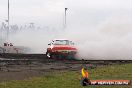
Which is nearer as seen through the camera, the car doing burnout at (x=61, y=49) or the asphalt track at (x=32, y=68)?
the asphalt track at (x=32, y=68)

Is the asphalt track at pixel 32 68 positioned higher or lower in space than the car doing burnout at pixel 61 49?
lower

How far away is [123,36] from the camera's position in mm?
38031

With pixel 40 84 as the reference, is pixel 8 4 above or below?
above

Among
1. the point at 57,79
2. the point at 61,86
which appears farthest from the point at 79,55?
the point at 61,86

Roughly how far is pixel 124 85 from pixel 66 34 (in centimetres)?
3654

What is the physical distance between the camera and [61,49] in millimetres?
36031

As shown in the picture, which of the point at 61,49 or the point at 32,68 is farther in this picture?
the point at 61,49

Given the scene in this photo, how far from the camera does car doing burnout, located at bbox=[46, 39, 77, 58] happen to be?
118 ft

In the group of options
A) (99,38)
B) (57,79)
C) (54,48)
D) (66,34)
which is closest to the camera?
(57,79)

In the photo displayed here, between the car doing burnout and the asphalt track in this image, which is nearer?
the asphalt track

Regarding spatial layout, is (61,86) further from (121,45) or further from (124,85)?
(121,45)

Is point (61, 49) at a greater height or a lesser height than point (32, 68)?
greater

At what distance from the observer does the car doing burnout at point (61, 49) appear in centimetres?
3597

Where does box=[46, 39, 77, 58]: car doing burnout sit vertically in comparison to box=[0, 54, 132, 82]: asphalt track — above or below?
above
